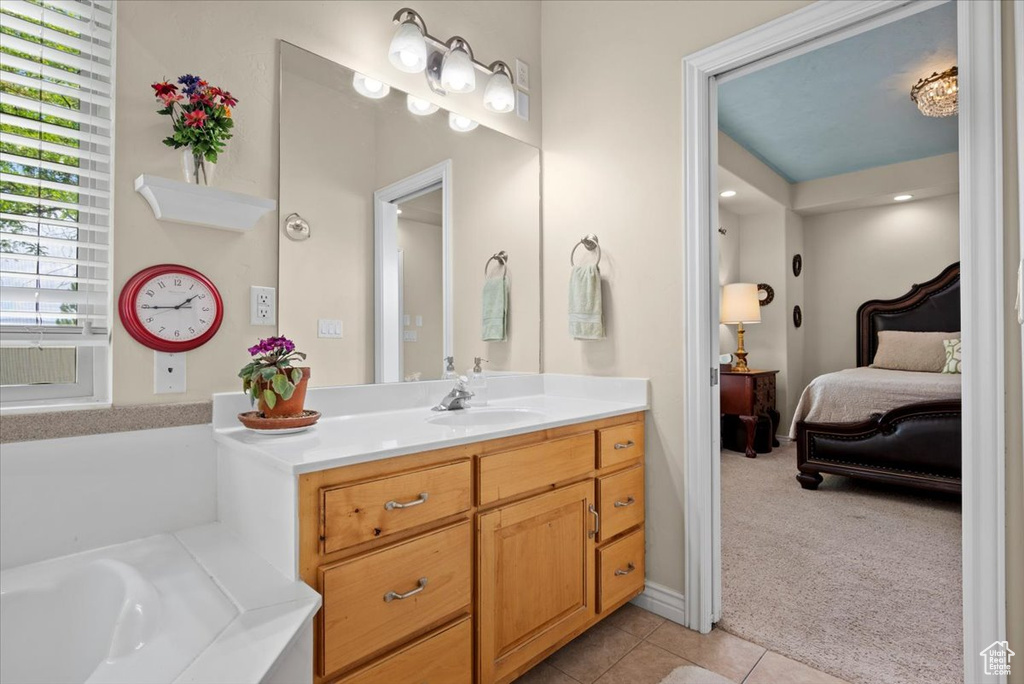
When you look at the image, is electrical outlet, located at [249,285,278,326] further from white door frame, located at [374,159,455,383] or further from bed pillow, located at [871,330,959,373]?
bed pillow, located at [871,330,959,373]

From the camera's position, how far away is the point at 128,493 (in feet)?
4.41

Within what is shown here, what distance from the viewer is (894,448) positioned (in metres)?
3.28

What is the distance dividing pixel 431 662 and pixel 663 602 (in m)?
1.10

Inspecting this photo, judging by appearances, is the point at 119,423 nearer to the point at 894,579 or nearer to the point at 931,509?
the point at 894,579

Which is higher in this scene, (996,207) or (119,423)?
(996,207)

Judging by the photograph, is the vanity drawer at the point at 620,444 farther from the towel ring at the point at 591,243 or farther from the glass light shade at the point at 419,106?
the glass light shade at the point at 419,106

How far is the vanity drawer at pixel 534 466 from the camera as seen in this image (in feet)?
4.90

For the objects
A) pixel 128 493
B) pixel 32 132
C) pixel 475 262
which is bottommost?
pixel 128 493

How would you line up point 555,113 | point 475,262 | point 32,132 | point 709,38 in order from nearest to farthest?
point 32,132 < point 709,38 < point 475,262 < point 555,113

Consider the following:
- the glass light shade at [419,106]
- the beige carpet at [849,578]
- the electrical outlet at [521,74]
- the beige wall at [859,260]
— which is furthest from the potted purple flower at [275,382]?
the beige wall at [859,260]

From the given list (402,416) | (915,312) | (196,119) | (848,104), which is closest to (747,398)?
(915,312)

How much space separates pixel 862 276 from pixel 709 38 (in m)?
4.26

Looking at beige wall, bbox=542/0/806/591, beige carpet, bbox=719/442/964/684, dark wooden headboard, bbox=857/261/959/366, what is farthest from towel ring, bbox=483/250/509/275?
dark wooden headboard, bbox=857/261/959/366

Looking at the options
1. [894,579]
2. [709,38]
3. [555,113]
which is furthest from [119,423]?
[894,579]
